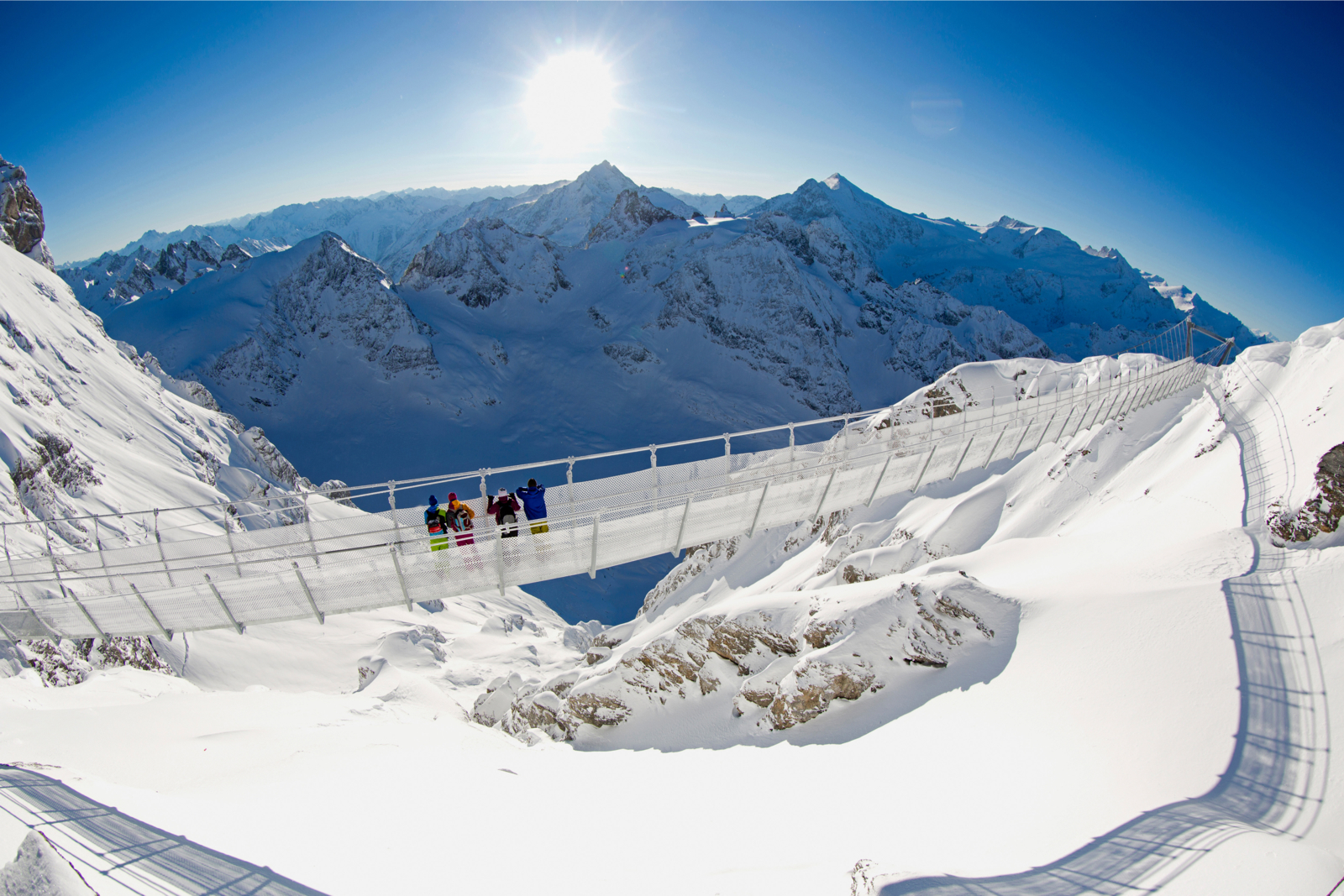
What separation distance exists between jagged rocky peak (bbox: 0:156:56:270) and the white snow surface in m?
59.7

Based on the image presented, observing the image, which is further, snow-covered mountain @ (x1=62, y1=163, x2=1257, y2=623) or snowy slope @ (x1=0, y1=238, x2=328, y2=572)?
snow-covered mountain @ (x1=62, y1=163, x2=1257, y2=623)

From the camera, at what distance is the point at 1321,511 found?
35.2 ft

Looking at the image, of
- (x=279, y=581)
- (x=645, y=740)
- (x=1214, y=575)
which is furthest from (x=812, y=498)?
(x=645, y=740)

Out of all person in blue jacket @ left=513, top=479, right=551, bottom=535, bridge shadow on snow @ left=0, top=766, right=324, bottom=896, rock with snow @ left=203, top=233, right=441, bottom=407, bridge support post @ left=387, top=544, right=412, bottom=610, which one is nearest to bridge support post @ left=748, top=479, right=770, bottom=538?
person in blue jacket @ left=513, top=479, right=551, bottom=535

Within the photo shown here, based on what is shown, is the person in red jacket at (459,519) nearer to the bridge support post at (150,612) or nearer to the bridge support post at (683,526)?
the bridge support post at (683,526)

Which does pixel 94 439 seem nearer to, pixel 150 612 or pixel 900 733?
pixel 150 612

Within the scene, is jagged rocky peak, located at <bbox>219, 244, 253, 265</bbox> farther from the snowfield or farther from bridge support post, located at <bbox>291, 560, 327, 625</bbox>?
bridge support post, located at <bbox>291, 560, 327, 625</bbox>

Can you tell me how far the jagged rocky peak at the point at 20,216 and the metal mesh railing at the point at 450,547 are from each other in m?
64.2

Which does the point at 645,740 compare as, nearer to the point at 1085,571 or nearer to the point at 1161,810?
the point at 1085,571

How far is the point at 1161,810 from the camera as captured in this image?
317 inches

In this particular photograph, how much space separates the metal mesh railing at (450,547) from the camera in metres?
10.5

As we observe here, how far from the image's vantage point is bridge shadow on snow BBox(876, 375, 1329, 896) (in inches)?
277

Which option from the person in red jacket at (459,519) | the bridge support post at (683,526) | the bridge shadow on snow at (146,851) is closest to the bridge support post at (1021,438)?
the bridge support post at (683,526)

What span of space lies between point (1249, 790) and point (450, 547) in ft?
38.8
